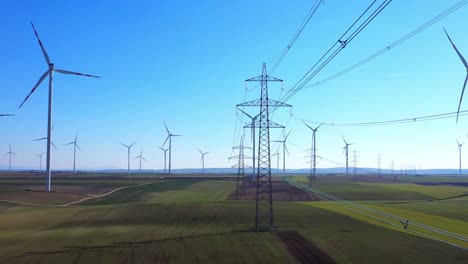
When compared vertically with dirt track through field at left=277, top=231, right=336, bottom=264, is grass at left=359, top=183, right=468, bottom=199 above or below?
below

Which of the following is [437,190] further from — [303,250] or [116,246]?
[116,246]

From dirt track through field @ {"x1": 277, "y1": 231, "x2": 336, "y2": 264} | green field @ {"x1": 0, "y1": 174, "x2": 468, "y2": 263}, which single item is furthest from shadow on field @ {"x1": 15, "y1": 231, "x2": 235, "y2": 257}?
dirt track through field @ {"x1": 277, "y1": 231, "x2": 336, "y2": 264}

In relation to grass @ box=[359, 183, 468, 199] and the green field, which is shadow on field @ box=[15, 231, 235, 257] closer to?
the green field

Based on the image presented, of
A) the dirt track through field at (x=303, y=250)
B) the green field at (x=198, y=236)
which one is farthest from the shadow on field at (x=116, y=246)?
the dirt track through field at (x=303, y=250)

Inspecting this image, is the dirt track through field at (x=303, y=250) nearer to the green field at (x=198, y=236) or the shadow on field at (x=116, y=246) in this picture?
the green field at (x=198, y=236)

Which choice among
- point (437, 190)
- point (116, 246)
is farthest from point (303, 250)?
point (437, 190)

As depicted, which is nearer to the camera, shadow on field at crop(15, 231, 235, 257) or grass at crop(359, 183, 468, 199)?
shadow on field at crop(15, 231, 235, 257)

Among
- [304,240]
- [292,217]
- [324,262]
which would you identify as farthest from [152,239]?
[292,217]
